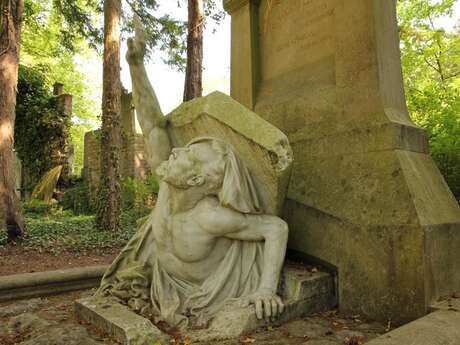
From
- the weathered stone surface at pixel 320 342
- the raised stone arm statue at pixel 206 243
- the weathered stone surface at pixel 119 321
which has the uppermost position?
the raised stone arm statue at pixel 206 243

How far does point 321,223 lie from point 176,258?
1.11 meters

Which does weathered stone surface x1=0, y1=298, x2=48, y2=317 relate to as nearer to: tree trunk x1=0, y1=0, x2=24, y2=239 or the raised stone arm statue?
the raised stone arm statue

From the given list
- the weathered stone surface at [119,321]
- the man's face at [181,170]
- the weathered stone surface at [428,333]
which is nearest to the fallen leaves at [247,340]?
the weathered stone surface at [119,321]

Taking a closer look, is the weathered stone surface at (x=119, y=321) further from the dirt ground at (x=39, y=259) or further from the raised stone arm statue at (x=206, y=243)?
the dirt ground at (x=39, y=259)

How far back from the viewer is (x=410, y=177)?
262cm

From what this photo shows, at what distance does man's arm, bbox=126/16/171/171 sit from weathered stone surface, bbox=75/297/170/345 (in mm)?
1109

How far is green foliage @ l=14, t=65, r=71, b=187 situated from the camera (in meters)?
15.8

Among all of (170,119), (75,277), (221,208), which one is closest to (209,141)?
(221,208)

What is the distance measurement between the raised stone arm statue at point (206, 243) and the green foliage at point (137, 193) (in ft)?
34.6

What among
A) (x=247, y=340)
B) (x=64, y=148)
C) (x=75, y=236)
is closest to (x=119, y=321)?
(x=247, y=340)

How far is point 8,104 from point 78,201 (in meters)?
7.05

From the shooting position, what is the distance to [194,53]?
10.2 metres

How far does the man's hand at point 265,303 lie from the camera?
92.3 inches

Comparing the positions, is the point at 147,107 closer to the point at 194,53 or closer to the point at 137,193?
the point at 194,53
